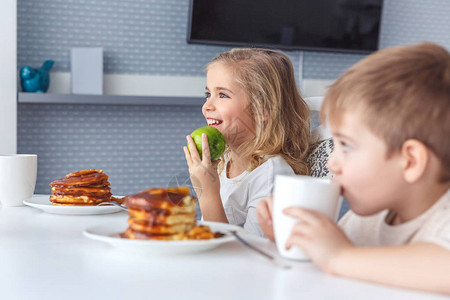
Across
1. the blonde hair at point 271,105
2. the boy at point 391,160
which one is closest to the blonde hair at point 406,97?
the boy at point 391,160

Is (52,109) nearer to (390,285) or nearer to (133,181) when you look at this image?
(133,181)

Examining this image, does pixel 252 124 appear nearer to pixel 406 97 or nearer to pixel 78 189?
pixel 78 189

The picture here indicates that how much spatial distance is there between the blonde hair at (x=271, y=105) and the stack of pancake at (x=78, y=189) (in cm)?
56

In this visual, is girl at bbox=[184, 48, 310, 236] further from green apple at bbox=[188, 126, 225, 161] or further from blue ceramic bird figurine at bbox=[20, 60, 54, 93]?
blue ceramic bird figurine at bbox=[20, 60, 54, 93]

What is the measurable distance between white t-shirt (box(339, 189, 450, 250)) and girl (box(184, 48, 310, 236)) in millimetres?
578

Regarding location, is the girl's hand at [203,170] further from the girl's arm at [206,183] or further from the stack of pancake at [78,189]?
the stack of pancake at [78,189]

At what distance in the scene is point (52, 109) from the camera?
10.8 ft

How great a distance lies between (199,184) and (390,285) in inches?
34.2

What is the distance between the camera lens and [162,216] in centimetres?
68

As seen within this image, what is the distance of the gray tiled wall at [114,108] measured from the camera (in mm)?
3227

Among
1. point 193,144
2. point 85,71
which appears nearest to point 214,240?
point 193,144

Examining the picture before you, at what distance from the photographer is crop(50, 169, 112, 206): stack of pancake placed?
105 cm

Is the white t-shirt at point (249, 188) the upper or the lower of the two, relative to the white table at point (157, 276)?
lower

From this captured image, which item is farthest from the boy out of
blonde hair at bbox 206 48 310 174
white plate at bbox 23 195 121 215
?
blonde hair at bbox 206 48 310 174
